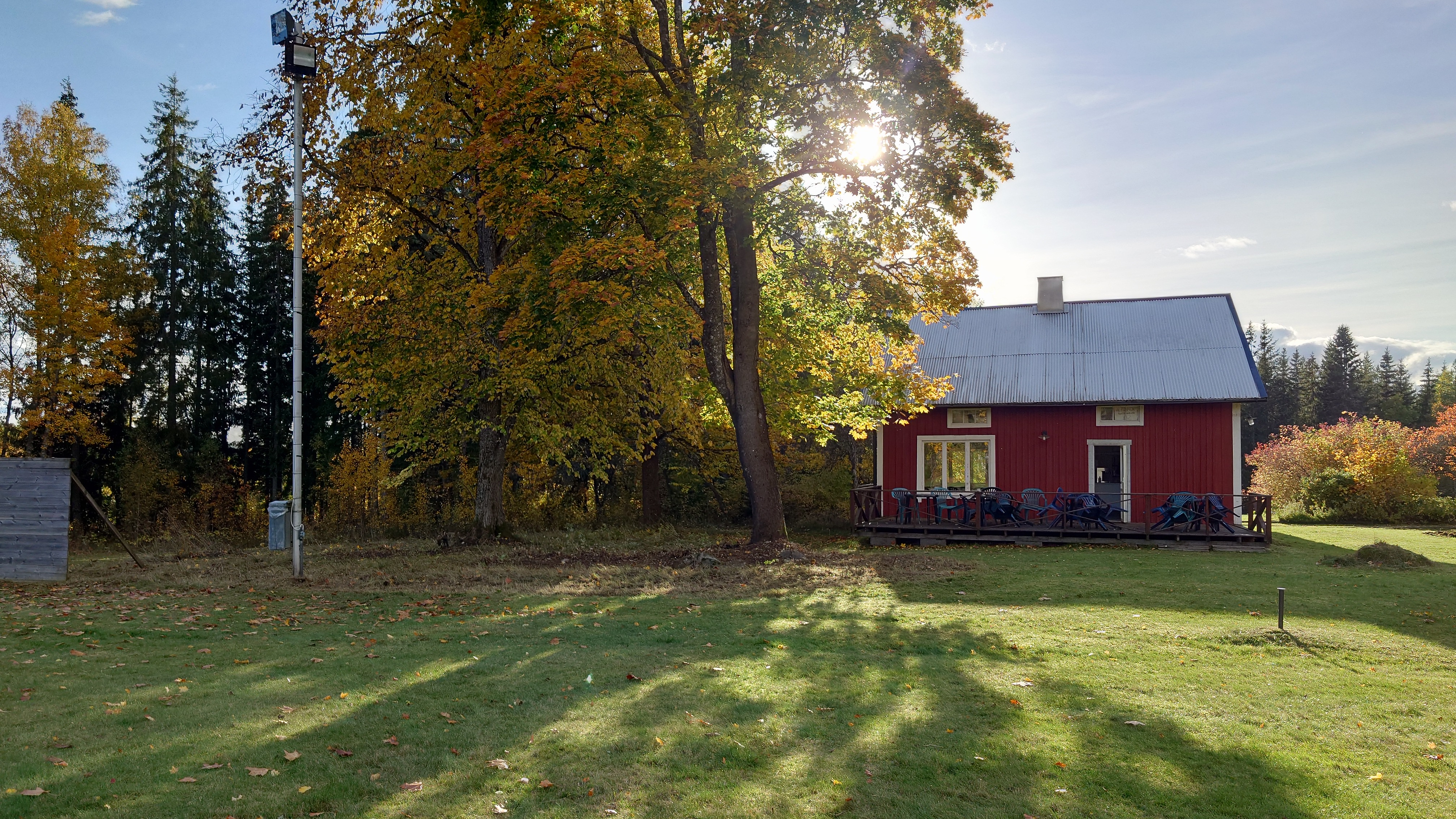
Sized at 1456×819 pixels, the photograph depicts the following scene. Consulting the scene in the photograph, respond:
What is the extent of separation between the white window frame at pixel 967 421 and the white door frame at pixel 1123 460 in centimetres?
251

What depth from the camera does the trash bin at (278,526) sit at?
17.5 metres

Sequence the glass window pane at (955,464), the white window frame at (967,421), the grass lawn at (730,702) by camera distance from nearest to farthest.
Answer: the grass lawn at (730,702) → the white window frame at (967,421) → the glass window pane at (955,464)

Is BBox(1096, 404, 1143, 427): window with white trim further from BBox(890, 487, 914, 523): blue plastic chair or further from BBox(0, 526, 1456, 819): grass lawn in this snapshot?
BBox(0, 526, 1456, 819): grass lawn

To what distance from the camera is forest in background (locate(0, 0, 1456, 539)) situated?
14.9 metres

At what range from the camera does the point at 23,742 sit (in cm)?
522

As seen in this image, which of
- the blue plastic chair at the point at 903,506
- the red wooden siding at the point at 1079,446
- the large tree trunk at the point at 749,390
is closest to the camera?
the large tree trunk at the point at 749,390

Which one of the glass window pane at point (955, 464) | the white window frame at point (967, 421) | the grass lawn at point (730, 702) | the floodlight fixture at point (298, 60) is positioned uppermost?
the floodlight fixture at point (298, 60)

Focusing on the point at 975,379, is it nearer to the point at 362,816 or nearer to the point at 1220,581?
the point at 1220,581

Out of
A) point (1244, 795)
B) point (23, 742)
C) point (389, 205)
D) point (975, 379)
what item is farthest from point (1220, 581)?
point (389, 205)

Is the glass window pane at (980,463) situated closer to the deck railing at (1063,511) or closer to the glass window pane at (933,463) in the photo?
the glass window pane at (933,463)

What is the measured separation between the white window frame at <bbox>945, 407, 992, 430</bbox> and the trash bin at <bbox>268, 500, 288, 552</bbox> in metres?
15.8

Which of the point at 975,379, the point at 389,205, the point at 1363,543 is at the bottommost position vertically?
the point at 1363,543

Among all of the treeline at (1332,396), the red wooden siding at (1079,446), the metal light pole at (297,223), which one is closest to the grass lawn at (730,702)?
the metal light pole at (297,223)

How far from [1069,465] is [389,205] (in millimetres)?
17118
